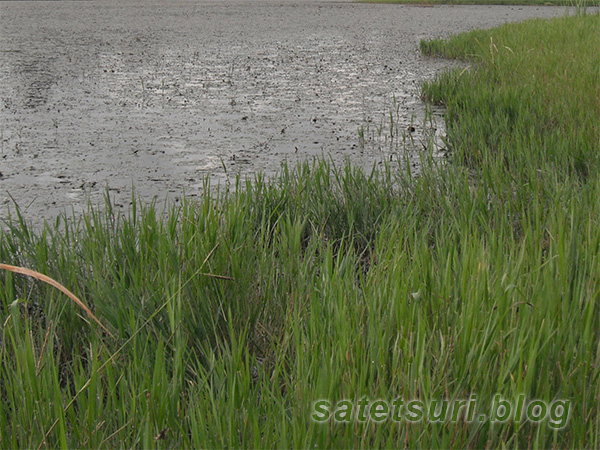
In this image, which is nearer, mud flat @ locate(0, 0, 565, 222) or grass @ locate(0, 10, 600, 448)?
grass @ locate(0, 10, 600, 448)

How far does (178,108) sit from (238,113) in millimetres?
523

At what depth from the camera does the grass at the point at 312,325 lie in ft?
3.92

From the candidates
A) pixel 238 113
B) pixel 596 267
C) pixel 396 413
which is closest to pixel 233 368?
pixel 396 413

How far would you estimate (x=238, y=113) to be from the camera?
5.14m

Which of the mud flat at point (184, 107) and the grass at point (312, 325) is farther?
the mud flat at point (184, 107)

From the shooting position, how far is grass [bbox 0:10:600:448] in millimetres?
1194

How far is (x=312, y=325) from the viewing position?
54.5 inches

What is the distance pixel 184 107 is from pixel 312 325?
4.23 m

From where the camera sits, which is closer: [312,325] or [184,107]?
[312,325]

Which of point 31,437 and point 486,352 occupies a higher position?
point 486,352

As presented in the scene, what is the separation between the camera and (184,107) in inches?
211

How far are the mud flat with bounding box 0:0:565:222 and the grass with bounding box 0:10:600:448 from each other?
1.72 ft

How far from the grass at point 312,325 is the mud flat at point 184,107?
0.52 m

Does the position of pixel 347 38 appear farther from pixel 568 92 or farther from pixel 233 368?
pixel 233 368
